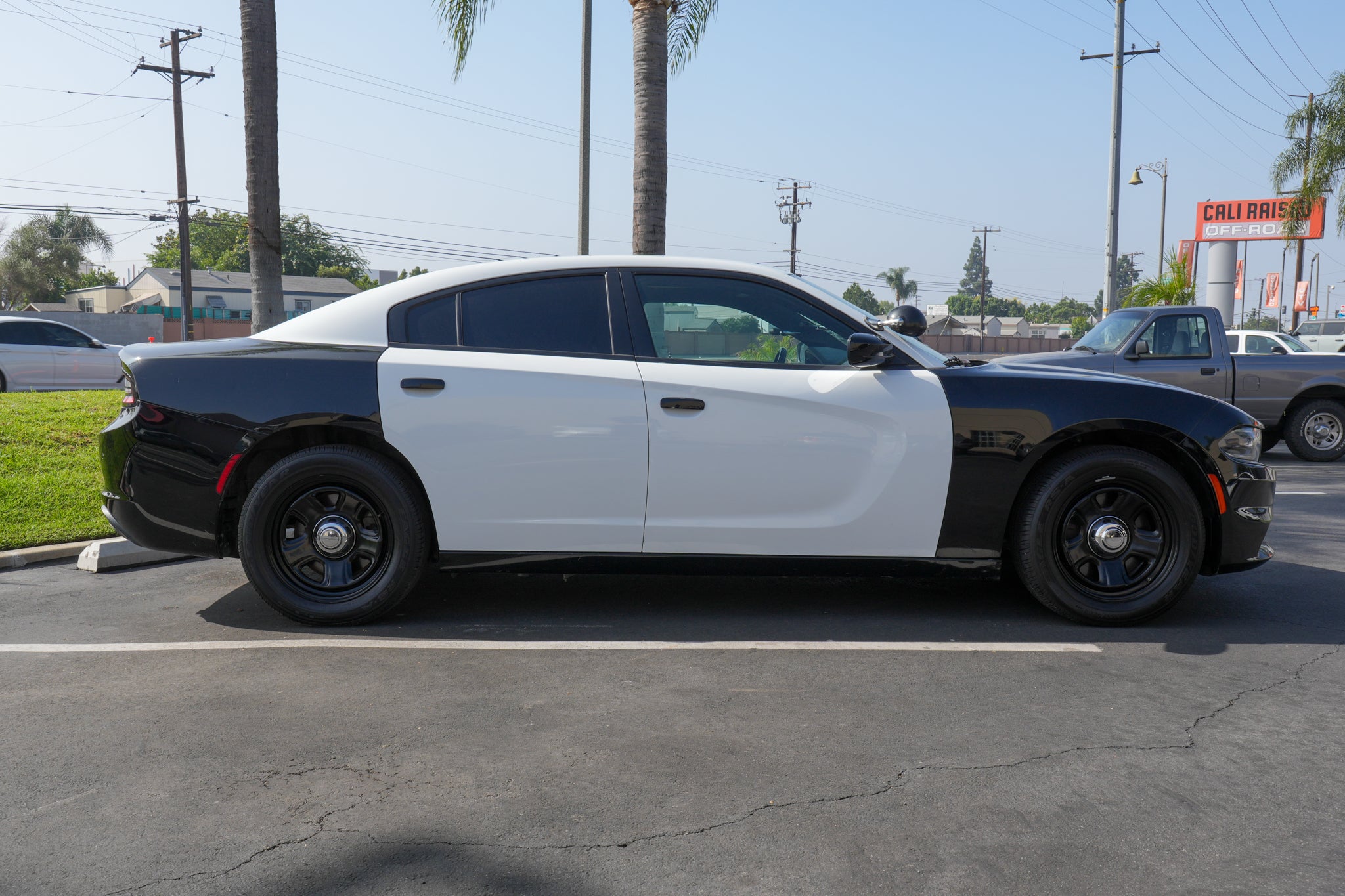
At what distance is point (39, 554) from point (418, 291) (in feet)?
10.3

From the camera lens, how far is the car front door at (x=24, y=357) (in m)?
17.3

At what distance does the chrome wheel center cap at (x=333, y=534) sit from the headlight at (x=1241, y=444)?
3945 millimetres

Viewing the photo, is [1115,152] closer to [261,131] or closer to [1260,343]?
[1260,343]

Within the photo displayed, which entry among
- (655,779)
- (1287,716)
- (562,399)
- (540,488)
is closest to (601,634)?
(540,488)

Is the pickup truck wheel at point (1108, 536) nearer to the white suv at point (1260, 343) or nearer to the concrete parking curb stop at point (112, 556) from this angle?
the concrete parking curb stop at point (112, 556)

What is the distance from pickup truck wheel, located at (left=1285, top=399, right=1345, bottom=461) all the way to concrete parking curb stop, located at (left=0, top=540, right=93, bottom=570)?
1235 centimetres

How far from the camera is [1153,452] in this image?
4.95 metres

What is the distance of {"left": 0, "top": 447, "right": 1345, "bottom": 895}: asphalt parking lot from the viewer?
Answer: 2641 mm

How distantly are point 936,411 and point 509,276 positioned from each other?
2.03 m

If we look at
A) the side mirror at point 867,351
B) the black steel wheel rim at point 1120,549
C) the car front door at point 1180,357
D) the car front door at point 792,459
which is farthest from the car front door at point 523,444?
the car front door at point 1180,357

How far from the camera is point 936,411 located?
185 inches

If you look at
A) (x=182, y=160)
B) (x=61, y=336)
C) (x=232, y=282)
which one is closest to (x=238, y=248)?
(x=232, y=282)

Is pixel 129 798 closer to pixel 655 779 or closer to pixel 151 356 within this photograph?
pixel 655 779

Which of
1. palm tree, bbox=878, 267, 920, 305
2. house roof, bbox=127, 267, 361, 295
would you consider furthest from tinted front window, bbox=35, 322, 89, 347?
palm tree, bbox=878, 267, 920, 305
